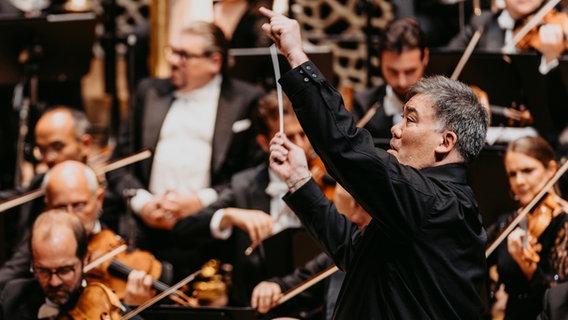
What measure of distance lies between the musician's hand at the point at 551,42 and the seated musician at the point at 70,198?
5.70 ft

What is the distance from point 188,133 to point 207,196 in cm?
35

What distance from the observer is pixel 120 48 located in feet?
23.2

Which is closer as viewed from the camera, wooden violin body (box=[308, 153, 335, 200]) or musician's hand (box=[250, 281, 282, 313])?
musician's hand (box=[250, 281, 282, 313])

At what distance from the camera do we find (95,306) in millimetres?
3189

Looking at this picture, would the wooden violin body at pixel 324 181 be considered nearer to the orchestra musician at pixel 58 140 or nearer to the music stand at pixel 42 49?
the orchestra musician at pixel 58 140

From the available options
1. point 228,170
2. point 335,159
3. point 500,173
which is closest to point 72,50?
point 228,170

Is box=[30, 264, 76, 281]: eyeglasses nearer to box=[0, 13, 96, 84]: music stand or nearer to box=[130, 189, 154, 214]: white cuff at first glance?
box=[130, 189, 154, 214]: white cuff

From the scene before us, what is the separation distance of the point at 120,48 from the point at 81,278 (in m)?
3.97

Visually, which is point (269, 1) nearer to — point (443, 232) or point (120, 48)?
point (120, 48)

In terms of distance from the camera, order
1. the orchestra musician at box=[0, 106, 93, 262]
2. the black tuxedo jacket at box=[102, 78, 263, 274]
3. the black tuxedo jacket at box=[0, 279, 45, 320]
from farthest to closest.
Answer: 1. the black tuxedo jacket at box=[102, 78, 263, 274]
2. the orchestra musician at box=[0, 106, 93, 262]
3. the black tuxedo jacket at box=[0, 279, 45, 320]

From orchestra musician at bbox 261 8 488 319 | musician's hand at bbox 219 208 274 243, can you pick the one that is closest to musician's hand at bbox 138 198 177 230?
musician's hand at bbox 219 208 274 243

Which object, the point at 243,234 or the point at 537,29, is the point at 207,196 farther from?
the point at 537,29

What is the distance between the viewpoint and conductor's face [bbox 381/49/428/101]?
164 inches

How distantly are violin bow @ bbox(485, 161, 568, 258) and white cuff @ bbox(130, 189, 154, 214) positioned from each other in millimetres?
1598
